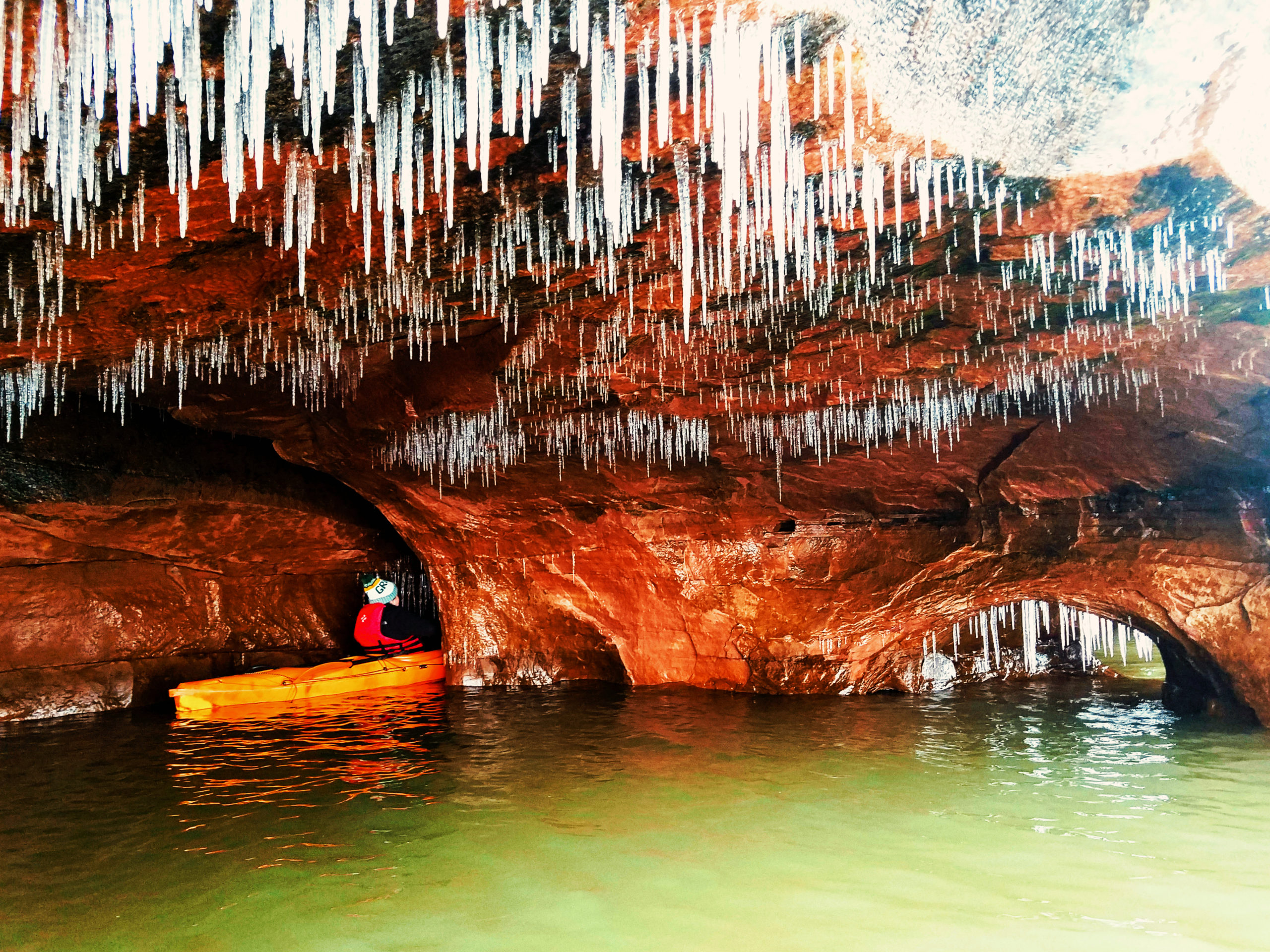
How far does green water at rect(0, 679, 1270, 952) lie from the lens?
14.8ft

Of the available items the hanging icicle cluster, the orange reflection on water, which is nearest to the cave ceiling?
the orange reflection on water

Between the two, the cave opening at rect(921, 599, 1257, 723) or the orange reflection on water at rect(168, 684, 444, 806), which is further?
the cave opening at rect(921, 599, 1257, 723)

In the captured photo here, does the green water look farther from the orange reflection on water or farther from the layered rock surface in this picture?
the layered rock surface

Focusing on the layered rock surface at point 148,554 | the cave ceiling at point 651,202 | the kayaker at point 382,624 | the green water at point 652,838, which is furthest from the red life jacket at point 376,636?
the cave ceiling at point 651,202

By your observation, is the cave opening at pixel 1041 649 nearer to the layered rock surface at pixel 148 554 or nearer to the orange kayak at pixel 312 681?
the orange kayak at pixel 312 681

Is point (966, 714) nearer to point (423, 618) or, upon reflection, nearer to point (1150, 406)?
point (1150, 406)

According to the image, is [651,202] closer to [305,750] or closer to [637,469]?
[637,469]

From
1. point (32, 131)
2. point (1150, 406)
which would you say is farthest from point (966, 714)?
point (32, 131)

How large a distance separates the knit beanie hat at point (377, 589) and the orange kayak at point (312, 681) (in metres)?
1.09

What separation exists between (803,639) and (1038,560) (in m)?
3.37

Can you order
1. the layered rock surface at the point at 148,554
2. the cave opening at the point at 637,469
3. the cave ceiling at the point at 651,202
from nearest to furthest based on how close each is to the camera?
the cave ceiling at the point at 651,202 < the cave opening at the point at 637,469 < the layered rock surface at the point at 148,554

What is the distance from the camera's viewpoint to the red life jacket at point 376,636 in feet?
50.8

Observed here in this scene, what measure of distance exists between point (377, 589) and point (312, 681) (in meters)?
2.35

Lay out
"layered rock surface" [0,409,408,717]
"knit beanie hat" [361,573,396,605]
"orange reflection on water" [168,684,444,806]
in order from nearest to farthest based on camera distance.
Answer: "orange reflection on water" [168,684,444,806] → "layered rock surface" [0,409,408,717] → "knit beanie hat" [361,573,396,605]
